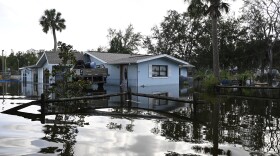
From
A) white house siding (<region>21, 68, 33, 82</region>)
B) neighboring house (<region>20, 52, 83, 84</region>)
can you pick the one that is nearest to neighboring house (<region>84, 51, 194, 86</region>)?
neighboring house (<region>20, 52, 83, 84</region>)

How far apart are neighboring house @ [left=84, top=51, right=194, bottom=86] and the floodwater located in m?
17.9

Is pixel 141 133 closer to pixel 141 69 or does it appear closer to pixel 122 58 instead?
pixel 141 69

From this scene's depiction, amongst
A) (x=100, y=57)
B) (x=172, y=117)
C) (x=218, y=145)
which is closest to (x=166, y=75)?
(x=100, y=57)

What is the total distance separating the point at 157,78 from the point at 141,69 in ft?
8.45

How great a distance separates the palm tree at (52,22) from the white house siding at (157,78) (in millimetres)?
27733

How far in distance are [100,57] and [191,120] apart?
25.4m

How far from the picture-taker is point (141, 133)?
8.14 metres

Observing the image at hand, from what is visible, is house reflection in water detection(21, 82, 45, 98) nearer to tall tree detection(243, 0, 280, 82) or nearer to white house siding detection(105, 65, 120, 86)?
white house siding detection(105, 65, 120, 86)

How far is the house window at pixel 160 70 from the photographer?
31.4 m

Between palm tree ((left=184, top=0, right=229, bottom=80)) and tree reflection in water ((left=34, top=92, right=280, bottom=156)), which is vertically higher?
palm tree ((left=184, top=0, right=229, bottom=80))

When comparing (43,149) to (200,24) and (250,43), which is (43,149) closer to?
(250,43)

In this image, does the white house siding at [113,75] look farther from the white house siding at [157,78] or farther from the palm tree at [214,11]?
the palm tree at [214,11]

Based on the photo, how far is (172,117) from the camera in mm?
10695

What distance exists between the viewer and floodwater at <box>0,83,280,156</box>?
21.1 feet
